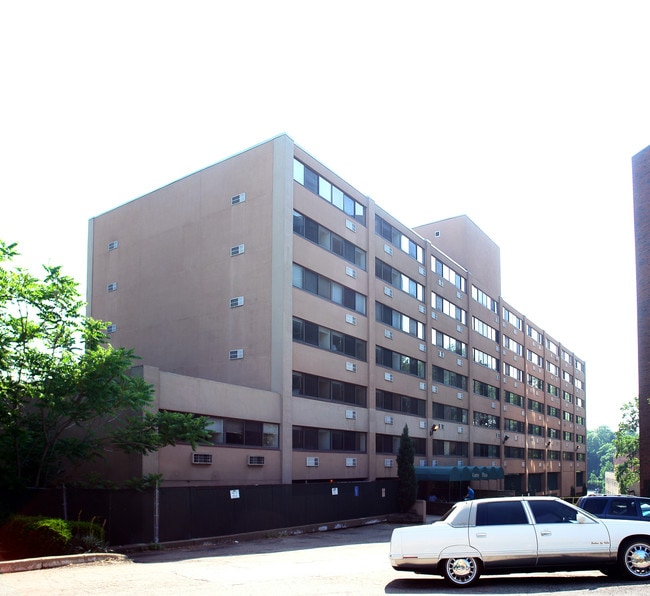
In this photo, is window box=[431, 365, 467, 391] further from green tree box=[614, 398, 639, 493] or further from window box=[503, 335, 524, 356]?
green tree box=[614, 398, 639, 493]

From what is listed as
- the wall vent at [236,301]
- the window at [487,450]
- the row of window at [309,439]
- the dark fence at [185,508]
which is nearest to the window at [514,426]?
the window at [487,450]

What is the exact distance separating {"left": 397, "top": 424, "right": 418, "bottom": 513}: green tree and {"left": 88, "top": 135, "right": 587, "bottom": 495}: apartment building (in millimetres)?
2451

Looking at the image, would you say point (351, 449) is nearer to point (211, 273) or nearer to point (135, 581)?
point (211, 273)

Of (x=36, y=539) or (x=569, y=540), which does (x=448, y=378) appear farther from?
(x=569, y=540)

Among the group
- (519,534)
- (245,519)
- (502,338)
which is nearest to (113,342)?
(245,519)

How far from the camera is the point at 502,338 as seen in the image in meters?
62.6

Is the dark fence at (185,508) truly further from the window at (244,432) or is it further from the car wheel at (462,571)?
the car wheel at (462,571)

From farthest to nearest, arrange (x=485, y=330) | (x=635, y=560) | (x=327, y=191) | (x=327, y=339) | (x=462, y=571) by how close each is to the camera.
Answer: (x=485, y=330), (x=327, y=191), (x=327, y=339), (x=635, y=560), (x=462, y=571)

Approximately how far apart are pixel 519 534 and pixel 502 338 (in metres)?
51.5

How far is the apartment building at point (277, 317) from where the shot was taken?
96.5ft

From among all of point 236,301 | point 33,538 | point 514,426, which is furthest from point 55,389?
point 514,426

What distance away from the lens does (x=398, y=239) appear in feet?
143

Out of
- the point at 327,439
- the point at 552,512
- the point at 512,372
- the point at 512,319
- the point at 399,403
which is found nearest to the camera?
the point at 552,512

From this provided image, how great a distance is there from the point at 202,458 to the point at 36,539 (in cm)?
945
